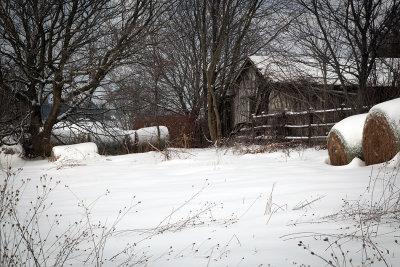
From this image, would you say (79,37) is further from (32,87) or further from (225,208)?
(225,208)

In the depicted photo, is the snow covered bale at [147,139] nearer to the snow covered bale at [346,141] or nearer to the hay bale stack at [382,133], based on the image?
the snow covered bale at [346,141]


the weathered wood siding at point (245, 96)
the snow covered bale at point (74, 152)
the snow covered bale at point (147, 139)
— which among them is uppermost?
the weathered wood siding at point (245, 96)

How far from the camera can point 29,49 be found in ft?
29.1

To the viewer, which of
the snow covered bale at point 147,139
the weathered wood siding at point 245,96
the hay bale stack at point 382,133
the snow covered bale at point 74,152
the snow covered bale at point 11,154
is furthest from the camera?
the weathered wood siding at point 245,96

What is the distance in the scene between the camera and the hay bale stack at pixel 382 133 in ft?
14.7

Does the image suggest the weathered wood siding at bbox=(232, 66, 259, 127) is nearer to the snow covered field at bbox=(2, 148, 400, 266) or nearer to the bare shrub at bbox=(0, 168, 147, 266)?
the snow covered field at bbox=(2, 148, 400, 266)

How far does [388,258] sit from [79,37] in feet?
31.6

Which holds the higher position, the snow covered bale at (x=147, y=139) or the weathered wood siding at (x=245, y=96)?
the weathered wood siding at (x=245, y=96)

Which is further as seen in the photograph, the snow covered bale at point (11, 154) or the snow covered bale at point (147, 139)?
the snow covered bale at point (147, 139)

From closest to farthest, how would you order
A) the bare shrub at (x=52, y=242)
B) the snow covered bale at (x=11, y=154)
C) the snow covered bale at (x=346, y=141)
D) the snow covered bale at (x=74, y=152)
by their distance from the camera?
the bare shrub at (x=52, y=242) < the snow covered bale at (x=346, y=141) < the snow covered bale at (x=74, y=152) < the snow covered bale at (x=11, y=154)

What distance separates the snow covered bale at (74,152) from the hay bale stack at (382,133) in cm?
724

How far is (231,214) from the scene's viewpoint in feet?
9.89

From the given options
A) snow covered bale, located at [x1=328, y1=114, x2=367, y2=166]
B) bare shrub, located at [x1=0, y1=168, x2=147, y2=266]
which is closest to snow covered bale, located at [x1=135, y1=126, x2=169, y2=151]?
snow covered bale, located at [x1=328, y1=114, x2=367, y2=166]

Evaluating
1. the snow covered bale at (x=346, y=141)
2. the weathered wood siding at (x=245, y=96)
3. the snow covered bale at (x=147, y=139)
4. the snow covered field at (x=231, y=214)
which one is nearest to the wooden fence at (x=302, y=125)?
the snow covered bale at (x=147, y=139)
